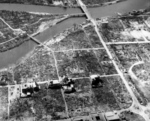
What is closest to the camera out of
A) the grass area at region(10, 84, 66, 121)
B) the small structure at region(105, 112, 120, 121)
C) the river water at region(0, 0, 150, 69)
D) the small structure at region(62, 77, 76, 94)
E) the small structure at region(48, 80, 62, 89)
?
the grass area at region(10, 84, 66, 121)

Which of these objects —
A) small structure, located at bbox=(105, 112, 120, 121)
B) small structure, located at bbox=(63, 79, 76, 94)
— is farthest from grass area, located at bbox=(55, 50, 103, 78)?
small structure, located at bbox=(105, 112, 120, 121)

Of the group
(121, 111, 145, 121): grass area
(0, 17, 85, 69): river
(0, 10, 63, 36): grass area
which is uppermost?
(0, 10, 63, 36): grass area

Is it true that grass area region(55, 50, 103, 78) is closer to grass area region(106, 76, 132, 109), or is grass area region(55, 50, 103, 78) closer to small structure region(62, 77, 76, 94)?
small structure region(62, 77, 76, 94)

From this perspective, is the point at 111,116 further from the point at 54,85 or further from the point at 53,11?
the point at 53,11

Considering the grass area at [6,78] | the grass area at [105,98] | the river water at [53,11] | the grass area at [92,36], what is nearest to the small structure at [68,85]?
the grass area at [105,98]

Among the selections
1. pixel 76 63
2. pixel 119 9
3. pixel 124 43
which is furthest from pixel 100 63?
pixel 119 9

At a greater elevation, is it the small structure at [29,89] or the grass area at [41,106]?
the small structure at [29,89]

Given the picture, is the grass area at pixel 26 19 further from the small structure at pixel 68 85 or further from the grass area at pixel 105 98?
the grass area at pixel 105 98
